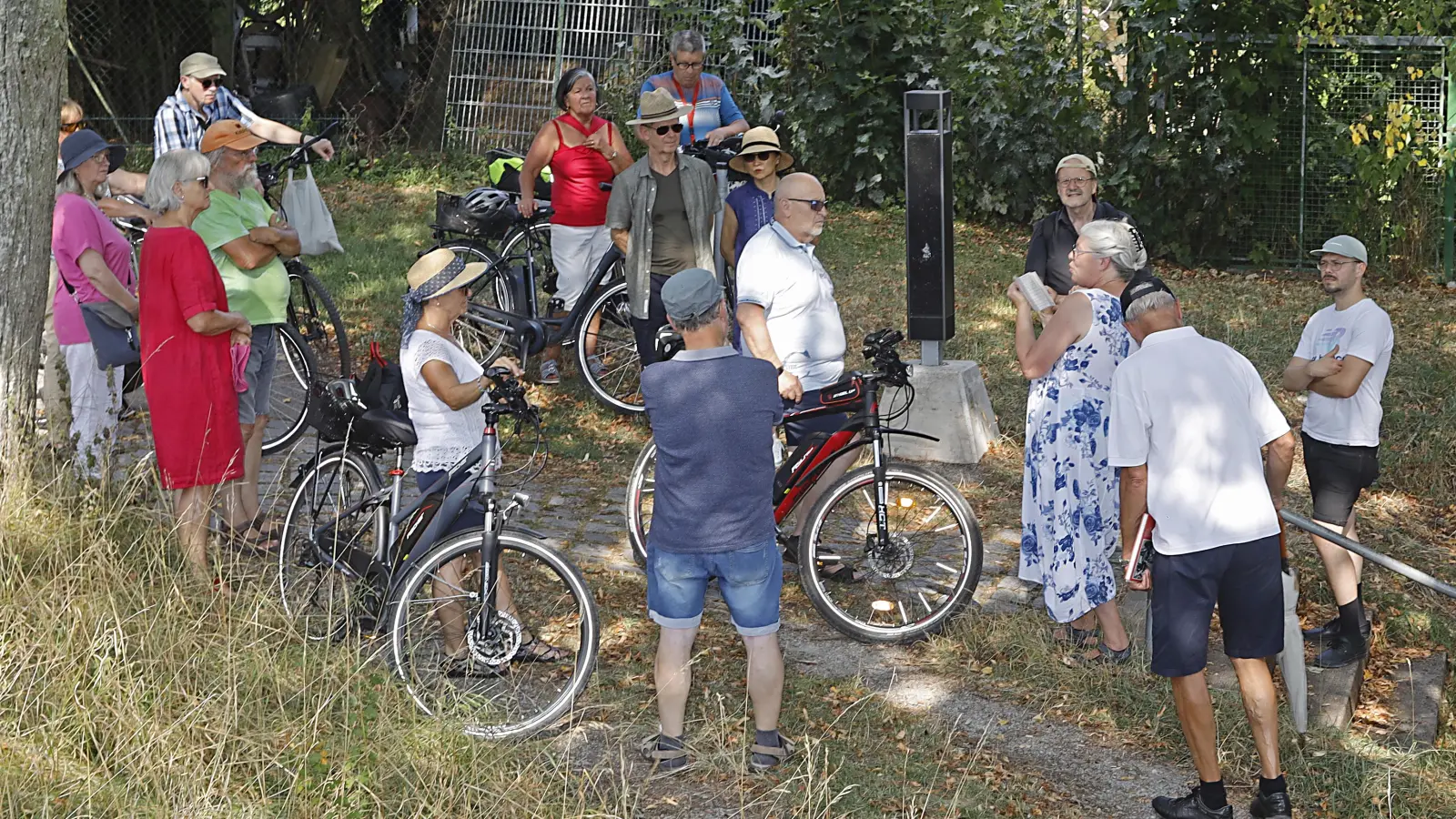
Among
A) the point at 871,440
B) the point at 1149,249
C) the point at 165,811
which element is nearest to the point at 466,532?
the point at 165,811

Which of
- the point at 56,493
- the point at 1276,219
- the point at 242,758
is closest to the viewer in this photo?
the point at 242,758

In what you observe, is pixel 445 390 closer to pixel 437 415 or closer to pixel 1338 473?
pixel 437 415

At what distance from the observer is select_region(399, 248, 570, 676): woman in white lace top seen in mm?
5277

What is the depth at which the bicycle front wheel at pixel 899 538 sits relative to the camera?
19.6 feet

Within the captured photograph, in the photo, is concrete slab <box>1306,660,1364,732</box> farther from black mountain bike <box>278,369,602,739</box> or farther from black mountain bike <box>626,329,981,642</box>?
black mountain bike <box>278,369,602,739</box>

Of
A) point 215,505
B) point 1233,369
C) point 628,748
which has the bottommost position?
point 628,748

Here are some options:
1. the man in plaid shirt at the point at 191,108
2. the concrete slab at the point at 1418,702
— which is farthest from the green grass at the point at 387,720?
the man in plaid shirt at the point at 191,108

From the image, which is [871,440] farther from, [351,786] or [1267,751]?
[351,786]

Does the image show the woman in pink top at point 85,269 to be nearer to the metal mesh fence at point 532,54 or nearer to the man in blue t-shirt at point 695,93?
the man in blue t-shirt at point 695,93

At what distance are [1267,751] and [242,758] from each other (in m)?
3.02

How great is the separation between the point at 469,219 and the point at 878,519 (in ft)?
15.3

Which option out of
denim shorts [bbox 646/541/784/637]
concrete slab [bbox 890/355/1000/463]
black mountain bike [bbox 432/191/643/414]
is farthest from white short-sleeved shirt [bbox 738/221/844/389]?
black mountain bike [bbox 432/191/643/414]

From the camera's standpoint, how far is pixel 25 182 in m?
6.10

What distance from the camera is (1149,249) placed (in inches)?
527
